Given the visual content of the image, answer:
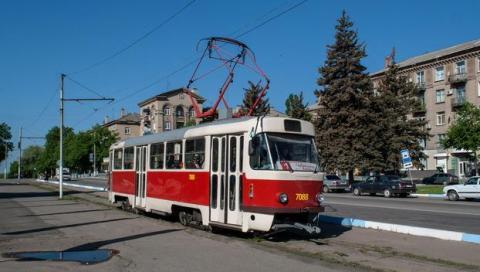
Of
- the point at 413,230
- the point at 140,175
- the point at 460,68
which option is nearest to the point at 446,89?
the point at 460,68

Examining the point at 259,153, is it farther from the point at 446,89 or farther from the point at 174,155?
the point at 446,89

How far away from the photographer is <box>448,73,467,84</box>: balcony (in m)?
67.2

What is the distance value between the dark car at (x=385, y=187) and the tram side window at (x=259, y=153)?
2710cm

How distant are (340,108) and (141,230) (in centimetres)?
3878

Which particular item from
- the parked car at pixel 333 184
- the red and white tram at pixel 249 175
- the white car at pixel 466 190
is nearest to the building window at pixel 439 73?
the parked car at pixel 333 184

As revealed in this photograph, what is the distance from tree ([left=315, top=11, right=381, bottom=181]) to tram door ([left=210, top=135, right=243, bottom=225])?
123ft

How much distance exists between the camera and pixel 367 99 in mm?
51656

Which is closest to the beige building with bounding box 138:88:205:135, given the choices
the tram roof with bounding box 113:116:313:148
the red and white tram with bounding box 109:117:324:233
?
the tram roof with bounding box 113:116:313:148

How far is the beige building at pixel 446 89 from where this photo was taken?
66.6 metres

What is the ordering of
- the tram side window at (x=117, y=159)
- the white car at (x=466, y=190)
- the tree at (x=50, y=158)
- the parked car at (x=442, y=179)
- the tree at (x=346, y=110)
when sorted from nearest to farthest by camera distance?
the tram side window at (x=117, y=159) < the white car at (x=466, y=190) < the tree at (x=346, y=110) < the parked car at (x=442, y=179) < the tree at (x=50, y=158)

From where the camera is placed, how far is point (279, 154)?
12.7 meters

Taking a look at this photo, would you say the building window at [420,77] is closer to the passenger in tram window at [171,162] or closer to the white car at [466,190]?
the white car at [466,190]

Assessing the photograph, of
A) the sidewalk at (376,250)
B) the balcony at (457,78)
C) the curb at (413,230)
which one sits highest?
the balcony at (457,78)

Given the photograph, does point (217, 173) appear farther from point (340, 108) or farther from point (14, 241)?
point (340, 108)
